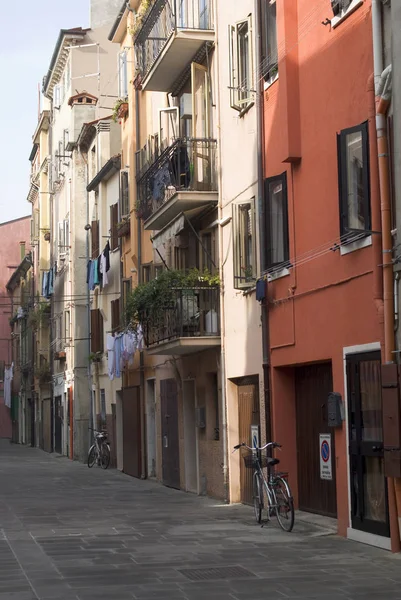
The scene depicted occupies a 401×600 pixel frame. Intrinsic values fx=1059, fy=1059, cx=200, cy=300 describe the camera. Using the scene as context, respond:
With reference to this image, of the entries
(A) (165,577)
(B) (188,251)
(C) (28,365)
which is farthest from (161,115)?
(C) (28,365)

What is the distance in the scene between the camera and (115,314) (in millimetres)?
31641

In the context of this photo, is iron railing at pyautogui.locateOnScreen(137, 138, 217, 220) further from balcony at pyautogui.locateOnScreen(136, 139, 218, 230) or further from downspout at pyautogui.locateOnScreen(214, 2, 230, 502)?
downspout at pyautogui.locateOnScreen(214, 2, 230, 502)

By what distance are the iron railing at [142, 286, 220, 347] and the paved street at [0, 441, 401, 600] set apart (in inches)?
129

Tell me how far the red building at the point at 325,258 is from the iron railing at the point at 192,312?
325cm

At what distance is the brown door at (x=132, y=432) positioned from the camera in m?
28.0

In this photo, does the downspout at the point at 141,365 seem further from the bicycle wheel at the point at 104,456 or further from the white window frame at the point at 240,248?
the white window frame at the point at 240,248

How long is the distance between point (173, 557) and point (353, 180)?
17.3ft

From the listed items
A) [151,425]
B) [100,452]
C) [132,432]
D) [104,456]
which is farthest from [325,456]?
[100,452]

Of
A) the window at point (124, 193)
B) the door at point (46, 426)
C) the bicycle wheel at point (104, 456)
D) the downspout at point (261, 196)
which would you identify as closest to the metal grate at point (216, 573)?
the downspout at point (261, 196)

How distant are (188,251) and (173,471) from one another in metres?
5.05

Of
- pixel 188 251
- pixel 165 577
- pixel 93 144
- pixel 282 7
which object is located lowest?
pixel 165 577

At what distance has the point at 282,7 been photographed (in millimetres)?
16266

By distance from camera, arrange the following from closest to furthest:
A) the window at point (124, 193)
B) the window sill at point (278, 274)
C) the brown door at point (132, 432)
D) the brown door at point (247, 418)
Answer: the window sill at point (278, 274)
the brown door at point (247, 418)
the brown door at point (132, 432)
the window at point (124, 193)

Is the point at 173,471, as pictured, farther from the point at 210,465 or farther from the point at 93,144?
the point at 93,144
